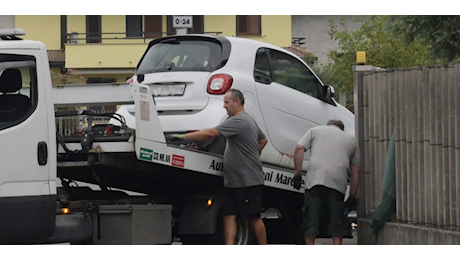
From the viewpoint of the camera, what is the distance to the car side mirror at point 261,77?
366 inches

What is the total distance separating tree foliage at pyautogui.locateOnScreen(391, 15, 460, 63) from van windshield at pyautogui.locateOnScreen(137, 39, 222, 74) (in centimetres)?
808

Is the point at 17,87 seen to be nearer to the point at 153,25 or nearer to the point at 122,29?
the point at 122,29

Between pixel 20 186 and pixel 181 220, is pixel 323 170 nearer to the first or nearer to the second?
pixel 181 220

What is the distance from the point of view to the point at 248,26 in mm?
35656

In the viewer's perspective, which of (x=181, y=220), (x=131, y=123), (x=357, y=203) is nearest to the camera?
(x=131, y=123)

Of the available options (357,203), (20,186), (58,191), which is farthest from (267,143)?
(20,186)

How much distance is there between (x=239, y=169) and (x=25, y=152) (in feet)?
7.59

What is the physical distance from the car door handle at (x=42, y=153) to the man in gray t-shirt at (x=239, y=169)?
72.3 inches

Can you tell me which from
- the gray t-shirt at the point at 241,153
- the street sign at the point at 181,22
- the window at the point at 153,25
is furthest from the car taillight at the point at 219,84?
the window at the point at 153,25

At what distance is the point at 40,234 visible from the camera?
7156 mm

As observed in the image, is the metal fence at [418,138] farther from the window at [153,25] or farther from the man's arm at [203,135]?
the window at [153,25]

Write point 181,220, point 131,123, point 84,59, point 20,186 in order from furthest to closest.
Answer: point 84,59 < point 181,220 < point 131,123 < point 20,186
